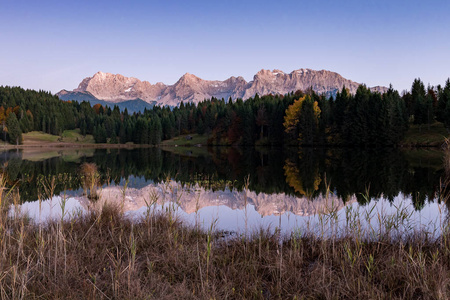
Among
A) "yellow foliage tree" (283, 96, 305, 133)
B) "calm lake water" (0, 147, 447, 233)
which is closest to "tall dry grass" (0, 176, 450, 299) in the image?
"calm lake water" (0, 147, 447, 233)

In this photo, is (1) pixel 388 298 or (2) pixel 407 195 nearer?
(1) pixel 388 298

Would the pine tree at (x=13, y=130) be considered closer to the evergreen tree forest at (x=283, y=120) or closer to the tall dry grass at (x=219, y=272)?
the evergreen tree forest at (x=283, y=120)

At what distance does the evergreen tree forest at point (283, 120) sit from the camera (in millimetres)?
72750

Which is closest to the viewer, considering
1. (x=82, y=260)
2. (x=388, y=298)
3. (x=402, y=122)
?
(x=388, y=298)

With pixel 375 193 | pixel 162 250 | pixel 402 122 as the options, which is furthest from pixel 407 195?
pixel 402 122

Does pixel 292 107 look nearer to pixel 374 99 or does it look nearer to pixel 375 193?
pixel 374 99

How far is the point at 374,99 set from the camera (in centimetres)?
7538

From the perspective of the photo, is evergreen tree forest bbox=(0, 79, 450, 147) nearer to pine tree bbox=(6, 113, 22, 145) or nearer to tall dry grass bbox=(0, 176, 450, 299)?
pine tree bbox=(6, 113, 22, 145)

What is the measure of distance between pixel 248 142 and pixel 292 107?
71.8 ft

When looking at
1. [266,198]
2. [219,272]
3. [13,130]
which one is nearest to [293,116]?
[266,198]

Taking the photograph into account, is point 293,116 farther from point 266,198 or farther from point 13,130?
point 13,130

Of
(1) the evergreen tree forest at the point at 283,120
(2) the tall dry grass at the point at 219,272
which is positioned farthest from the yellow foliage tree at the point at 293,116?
(2) the tall dry grass at the point at 219,272

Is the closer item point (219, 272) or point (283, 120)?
point (219, 272)

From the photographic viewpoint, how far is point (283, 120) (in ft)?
306
